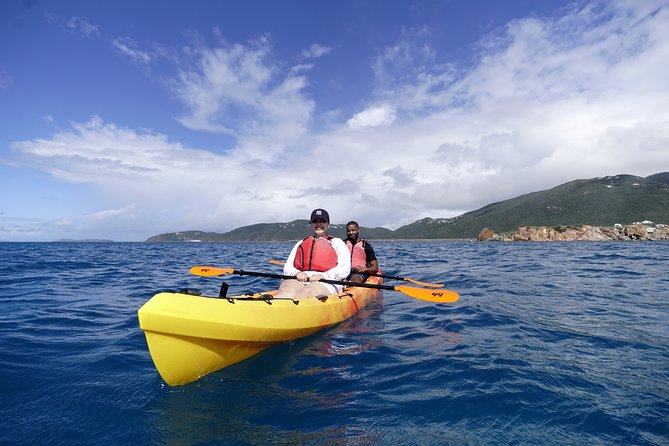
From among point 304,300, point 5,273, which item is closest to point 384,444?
point 304,300

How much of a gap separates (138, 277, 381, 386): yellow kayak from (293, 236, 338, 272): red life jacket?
1.79 meters

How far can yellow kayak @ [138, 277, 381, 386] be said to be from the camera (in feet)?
13.6

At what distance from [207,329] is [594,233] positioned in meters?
102

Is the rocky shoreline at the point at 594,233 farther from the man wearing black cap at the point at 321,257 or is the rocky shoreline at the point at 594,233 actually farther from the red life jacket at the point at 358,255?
the man wearing black cap at the point at 321,257

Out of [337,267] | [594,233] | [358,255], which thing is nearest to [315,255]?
[337,267]

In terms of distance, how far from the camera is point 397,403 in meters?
3.96

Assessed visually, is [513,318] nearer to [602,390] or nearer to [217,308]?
[602,390]

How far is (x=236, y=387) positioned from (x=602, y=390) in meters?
4.39

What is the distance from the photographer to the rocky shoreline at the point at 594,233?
75.2 metres

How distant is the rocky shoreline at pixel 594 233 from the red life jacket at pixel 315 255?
92743 mm

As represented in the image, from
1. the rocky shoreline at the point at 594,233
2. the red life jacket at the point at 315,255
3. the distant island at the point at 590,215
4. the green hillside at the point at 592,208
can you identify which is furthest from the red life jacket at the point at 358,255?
the green hillside at the point at 592,208

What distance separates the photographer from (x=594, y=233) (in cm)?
8344

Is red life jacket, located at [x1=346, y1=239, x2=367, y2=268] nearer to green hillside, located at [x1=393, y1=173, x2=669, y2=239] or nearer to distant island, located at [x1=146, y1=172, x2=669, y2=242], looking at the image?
distant island, located at [x1=146, y1=172, x2=669, y2=242]

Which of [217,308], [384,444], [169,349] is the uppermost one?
[217,308]
